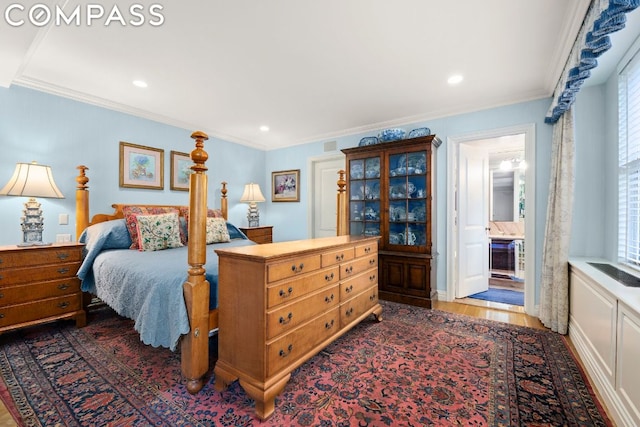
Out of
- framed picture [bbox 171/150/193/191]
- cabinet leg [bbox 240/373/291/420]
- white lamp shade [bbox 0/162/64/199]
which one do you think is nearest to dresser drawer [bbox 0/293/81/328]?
white lamp shade [bbox 0/162/64/199]

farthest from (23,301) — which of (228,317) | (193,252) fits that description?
(228,317)

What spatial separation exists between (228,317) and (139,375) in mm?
833

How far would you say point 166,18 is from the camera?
1875 mm

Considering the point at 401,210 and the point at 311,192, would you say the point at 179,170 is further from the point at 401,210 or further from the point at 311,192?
the point at 401,210

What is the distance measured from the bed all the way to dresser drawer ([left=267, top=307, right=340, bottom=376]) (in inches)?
19.0

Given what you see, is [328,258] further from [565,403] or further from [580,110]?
[580,110]

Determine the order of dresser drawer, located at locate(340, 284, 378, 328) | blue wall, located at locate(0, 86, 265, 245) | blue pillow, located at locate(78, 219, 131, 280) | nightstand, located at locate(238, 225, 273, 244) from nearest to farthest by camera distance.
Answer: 1. dresser drawer, located at locate(340, 284, 378, 328)
2. blue pillow, located at locate(78, 219, 131, 280)
3. blue wall, located at locate(0, 86, 265, 245)
4. nightstand, located at locate(238, 225, 273, 244)

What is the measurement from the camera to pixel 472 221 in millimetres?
3811

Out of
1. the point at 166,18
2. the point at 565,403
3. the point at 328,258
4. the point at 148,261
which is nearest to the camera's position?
the point at 565,403

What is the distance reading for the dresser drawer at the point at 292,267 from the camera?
1562mm

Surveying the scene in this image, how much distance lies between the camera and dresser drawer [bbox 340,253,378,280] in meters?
2.26

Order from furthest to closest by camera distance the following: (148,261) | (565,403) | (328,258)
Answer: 1. (148,261)
2. (328,258)
3. (565,403)

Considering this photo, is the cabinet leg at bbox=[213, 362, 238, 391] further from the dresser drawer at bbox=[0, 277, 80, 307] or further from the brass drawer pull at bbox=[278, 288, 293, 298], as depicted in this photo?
the dresser drawer at bbox=[0, 277, 80, 307]

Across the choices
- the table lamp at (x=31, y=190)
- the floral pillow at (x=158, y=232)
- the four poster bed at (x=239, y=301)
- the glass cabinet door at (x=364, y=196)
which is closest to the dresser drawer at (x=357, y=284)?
the four poster bed at (x=239, y=301)
